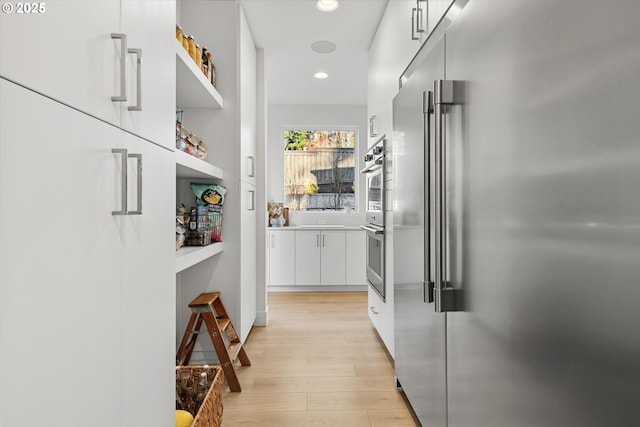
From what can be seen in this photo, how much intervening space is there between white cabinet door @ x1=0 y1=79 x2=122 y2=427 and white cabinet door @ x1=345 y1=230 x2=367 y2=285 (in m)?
3.91

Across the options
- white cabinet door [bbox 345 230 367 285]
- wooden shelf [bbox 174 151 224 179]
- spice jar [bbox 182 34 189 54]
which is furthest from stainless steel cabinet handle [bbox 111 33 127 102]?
white cabinet door [bbox 345 230 367 285]

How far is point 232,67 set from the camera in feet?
8.15

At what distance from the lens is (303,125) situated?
205 inches

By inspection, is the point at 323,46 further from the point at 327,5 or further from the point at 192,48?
the point at 192,48

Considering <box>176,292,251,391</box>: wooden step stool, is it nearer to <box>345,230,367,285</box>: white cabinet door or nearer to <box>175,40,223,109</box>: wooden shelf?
<box>175,40,223,109</box>: wooden shelf

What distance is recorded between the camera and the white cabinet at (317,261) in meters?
4.64

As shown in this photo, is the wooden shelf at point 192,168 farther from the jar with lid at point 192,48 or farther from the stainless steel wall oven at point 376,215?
the stainless steel wall oven at point 376,215

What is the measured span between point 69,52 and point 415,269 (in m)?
1.39

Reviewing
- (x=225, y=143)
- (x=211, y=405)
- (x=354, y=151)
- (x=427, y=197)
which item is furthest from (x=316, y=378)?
(x=354, y=151)

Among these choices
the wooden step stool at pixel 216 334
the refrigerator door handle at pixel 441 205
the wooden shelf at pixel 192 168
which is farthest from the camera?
the wooden step stool at pixel 216 334

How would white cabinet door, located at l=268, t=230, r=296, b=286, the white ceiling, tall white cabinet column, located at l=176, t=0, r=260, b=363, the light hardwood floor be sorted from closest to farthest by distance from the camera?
the light hardwood floor, tall white cabinet column, located at l=176, t=0, r=260, b=363, the white ceiling, white cabinet door, located at l=268, t=230, r=296, b=286

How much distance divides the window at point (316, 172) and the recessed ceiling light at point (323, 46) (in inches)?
75.9

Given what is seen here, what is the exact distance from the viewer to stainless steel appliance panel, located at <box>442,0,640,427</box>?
1.83 ft

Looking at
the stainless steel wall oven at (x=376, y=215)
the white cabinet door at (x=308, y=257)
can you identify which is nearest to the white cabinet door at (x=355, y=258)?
the white cabinet door at (x=308, y=257)
